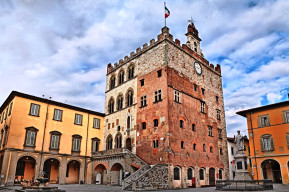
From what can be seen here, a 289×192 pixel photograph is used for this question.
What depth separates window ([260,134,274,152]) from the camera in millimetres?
30222

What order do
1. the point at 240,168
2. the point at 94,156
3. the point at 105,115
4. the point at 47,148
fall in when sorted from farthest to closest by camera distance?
the point at 105,115 → the point at 94,156 → the point at 47,148 → the point at 240,168

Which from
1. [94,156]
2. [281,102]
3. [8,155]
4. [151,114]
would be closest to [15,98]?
[8,155]

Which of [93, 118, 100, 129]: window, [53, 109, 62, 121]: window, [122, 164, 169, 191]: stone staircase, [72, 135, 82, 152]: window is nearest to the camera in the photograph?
[122, 164, 169, 191]: stone staircase

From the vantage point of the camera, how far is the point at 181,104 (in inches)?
1113

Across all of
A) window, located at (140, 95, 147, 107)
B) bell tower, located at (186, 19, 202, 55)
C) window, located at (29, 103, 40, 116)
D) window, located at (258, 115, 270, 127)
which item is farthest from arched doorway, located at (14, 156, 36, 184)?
window, located at (258, 115, 270, 127)

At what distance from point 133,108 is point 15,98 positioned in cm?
1467

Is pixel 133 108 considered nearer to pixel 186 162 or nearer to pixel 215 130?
pixel 186 162

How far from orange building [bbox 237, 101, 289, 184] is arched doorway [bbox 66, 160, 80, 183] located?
990 inches

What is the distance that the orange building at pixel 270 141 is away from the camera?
2906 cm

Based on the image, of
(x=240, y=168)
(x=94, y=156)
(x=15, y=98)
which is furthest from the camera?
(x=94, y=156)

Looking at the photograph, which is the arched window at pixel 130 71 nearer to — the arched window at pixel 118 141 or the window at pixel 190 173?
the arched window at pixel 118 141

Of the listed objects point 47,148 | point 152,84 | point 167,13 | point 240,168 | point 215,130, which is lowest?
point 240,168

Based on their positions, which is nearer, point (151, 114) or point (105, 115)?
point (151, 114)

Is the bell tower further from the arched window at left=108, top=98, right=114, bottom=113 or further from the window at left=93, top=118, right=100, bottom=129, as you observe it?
the window at left=93, top=118, right=100, bottom=129
